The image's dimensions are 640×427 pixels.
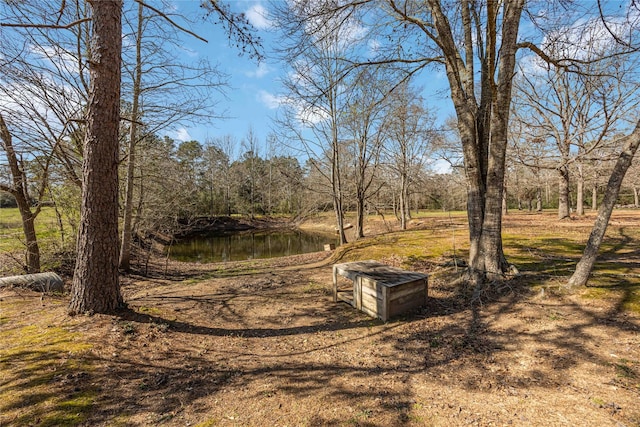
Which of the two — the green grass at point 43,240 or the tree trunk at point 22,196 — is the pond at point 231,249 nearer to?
the green grass at point 43,240

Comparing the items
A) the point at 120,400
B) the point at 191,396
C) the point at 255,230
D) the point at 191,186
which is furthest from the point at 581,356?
the point at 255,230

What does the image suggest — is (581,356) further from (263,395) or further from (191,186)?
(191,186)

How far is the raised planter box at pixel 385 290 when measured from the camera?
13.5ft

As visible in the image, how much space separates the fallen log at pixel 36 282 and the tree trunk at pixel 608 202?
28.4ft

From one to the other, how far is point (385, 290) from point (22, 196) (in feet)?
24.0

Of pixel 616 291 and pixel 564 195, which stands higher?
pixel 564 195

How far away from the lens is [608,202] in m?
3.76

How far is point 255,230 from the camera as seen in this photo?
2788 centimetres

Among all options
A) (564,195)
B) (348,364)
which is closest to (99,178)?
(348,364)

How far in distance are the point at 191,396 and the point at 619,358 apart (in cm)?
422

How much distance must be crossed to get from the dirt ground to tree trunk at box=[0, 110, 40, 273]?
1.80 meters

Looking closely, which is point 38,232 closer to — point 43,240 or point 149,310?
point 43,240

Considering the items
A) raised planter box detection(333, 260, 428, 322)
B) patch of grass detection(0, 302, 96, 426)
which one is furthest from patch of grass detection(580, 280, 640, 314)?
patch of grass detection(0, 302, 96, 426)

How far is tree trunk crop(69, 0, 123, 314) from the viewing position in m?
3.33
